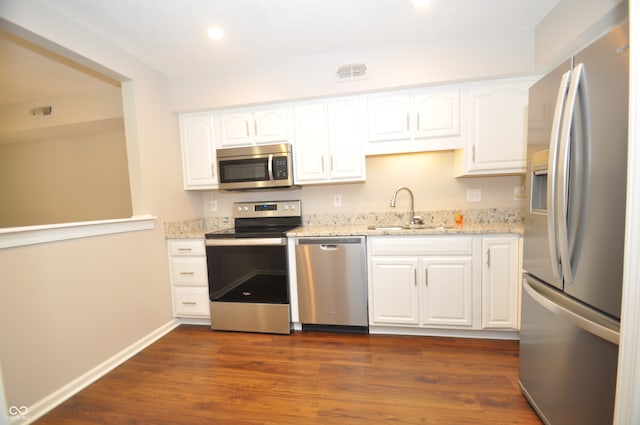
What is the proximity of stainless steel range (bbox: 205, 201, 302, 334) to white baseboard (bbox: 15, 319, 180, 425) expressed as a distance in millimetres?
540

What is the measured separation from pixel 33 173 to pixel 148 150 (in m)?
2.22

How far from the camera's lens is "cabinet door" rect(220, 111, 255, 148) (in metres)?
2.74

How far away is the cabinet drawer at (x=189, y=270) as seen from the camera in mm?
2678

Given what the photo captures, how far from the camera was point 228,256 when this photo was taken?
8.48ft

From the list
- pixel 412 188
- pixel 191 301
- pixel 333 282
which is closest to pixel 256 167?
pixel 333 282

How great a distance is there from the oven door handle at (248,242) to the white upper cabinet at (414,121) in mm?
1210

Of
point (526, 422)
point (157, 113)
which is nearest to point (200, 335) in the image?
point (157, 113)

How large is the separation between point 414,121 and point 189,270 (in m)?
2.57

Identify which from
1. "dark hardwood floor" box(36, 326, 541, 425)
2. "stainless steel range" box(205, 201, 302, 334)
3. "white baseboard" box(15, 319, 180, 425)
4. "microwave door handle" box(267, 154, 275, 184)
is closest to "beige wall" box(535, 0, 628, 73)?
"dark hardwood floor" box(36, 326, 541, 425)

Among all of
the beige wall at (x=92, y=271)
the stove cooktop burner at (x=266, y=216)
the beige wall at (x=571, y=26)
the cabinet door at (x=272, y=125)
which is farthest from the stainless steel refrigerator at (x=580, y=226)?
the beige wall at (x=92, y=271)

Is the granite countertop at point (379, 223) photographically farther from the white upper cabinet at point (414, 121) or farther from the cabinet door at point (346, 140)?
the white upper cabinet at point (414, 121)

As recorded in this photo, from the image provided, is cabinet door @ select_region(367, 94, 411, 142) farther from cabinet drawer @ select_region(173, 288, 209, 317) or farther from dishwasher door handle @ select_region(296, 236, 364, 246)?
cabinet drawer @ select_region(173, 288, 209, 317)

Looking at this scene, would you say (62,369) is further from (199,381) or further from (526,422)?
(526,422)

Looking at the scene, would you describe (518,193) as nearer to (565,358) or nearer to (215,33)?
(565,358)
